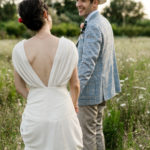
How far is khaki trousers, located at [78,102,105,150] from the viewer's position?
2971mm

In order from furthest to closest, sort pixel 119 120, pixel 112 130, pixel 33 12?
pixel 119 120
pixel 112 130
pixel 33 12

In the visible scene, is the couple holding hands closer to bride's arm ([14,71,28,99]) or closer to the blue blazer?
bride's arm ([14,71,28,99])

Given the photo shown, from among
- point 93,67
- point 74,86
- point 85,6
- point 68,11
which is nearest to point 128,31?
point 68,11

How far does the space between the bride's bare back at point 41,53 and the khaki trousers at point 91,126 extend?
100cm

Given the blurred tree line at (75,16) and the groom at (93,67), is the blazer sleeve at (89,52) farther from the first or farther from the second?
the blurred tree line at (75,16)

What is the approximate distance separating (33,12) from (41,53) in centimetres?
32

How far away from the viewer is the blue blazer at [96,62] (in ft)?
8.90

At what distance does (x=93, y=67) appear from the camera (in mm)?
2744

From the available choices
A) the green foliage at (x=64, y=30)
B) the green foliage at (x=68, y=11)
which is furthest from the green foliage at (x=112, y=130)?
the green foliage at (x=68, y=11)

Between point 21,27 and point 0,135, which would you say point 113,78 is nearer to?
point 0,135

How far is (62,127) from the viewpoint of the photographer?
7.20 feet

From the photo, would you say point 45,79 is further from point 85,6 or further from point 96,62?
point 85,6

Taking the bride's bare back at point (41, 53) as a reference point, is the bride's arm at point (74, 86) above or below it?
below

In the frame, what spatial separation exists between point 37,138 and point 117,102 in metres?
2.52
